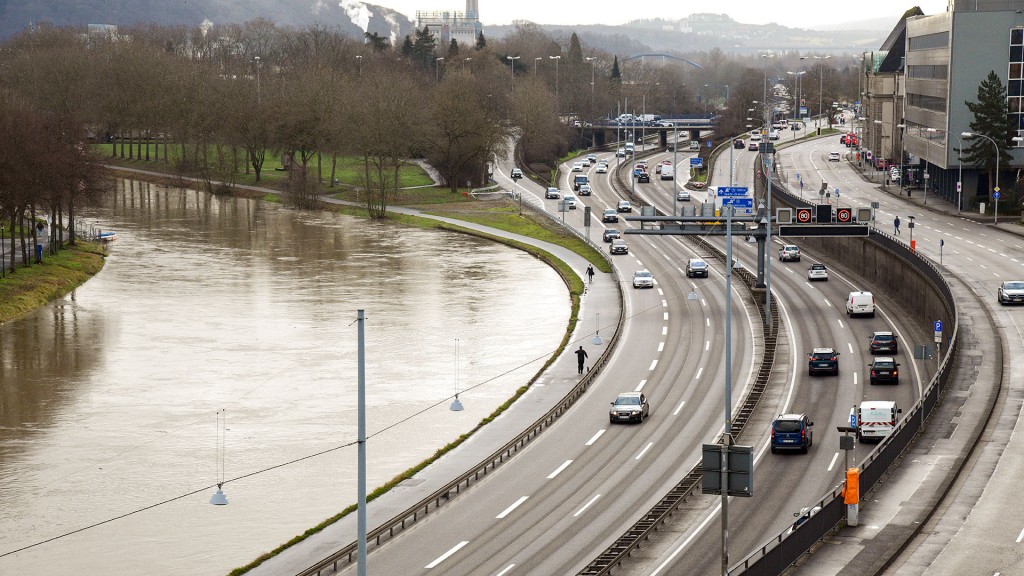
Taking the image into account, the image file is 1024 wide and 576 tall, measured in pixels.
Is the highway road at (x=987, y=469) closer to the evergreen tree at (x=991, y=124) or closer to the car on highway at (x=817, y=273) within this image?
the car on highway at (x=817, y=273)

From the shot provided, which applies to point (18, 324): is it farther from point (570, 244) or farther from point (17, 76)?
point (17, 76)

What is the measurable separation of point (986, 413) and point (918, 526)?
1344 cm

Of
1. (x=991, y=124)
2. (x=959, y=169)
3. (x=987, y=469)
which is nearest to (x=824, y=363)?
(x=987, y=469)

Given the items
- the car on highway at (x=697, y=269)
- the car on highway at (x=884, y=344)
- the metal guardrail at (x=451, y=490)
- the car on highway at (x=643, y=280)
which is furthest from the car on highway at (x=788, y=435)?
the car on highway at (x=697, y=269)

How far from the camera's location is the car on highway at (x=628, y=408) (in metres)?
49.7

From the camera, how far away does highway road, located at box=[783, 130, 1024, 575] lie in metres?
31.9

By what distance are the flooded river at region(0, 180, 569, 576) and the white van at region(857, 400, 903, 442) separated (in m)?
15.1

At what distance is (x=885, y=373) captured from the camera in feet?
181

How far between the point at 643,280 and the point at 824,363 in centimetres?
2720

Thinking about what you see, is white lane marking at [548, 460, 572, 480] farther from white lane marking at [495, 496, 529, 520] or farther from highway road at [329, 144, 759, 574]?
white lane marking at [495, 496, 529, 520]

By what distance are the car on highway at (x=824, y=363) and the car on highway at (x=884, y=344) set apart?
464 centimetres

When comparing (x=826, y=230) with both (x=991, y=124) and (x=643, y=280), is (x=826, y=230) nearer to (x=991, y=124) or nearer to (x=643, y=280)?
(x=643, y=280)

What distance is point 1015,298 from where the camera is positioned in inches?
2628

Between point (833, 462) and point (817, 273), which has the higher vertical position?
point (817, 273)
